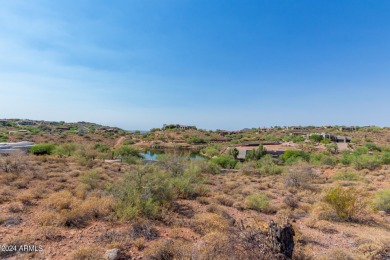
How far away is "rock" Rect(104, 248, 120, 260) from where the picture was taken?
458 cm

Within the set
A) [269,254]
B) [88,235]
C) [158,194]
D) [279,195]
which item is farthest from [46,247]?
[279,195]

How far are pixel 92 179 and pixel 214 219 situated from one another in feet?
24.7

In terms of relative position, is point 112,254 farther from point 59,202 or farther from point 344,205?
point 344,205

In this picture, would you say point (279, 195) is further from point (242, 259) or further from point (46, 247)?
point (46, 247)

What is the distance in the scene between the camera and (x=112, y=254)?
4.68 metres

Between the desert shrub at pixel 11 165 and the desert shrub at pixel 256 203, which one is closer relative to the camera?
the desert shrub at pixel 256 203

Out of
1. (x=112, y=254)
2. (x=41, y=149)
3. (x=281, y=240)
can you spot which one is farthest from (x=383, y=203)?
(x=41, y=149)

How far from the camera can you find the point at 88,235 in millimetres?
5723

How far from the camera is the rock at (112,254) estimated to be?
4.58 meters

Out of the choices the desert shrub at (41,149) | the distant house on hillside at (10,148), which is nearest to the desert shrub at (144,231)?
the distant house on hillside at (10,148)

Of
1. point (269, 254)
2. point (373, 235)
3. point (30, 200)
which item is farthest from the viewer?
point (30, 200)

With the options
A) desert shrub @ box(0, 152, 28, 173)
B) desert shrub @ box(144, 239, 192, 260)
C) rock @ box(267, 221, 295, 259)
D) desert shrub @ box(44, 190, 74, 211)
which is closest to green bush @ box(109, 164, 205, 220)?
desert shrub @ box(44, 190, 74, 211)

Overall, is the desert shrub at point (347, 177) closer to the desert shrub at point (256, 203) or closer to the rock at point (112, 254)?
the desert shrub at point (256, 203)

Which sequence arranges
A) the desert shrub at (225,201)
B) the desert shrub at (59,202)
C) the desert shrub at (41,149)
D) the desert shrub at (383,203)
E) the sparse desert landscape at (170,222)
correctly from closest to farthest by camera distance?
the sparse desert landscape at (170,222) → the desert shrub at (59,202) → the desert shrub at (383,203) → the desert shrub at (225,201) → the desert shrub at (41,149)
